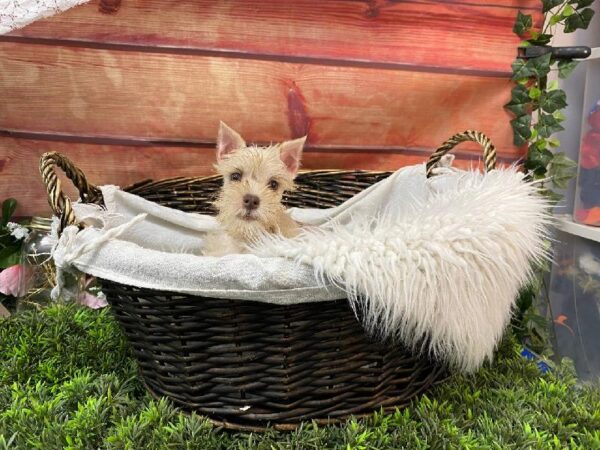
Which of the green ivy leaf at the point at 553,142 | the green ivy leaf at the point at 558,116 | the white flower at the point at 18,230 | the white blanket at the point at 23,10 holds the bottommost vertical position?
the white flower at the point at 18,230

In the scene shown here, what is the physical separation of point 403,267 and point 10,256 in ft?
4.72

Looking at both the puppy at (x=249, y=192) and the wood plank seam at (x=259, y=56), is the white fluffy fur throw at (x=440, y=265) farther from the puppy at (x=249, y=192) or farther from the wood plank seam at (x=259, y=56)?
the wood plank seam at (x=259, y=56)

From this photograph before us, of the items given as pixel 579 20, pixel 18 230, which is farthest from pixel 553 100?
pixel 18 230

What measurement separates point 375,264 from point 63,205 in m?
0.60

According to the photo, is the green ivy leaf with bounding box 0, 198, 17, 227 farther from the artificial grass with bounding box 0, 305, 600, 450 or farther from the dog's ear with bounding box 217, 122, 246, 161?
the dog's ear with bounding box 217, 122, 246, 161

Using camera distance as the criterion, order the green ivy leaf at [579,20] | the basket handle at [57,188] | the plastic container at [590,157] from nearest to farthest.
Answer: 1. the basket handle at [57,188]
2. the plastic container at [590,157]
3. the green ivy leaf at [579,20]

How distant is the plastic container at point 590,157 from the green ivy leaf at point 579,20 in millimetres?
120

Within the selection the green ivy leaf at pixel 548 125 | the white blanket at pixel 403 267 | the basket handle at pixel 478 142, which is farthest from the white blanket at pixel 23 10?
the green ivy leaf at pixel 548 125

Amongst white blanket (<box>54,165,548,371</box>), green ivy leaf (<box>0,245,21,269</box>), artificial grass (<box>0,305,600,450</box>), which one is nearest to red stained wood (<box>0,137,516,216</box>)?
green ivy leaf (<box>0,245,21,269</box>)

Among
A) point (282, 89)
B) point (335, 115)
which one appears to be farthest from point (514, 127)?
point (282, 89)

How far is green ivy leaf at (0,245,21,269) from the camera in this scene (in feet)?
5.70

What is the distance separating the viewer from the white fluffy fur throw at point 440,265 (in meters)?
0.83

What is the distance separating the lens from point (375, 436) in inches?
36.3

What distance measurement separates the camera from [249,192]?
4.07 feet
